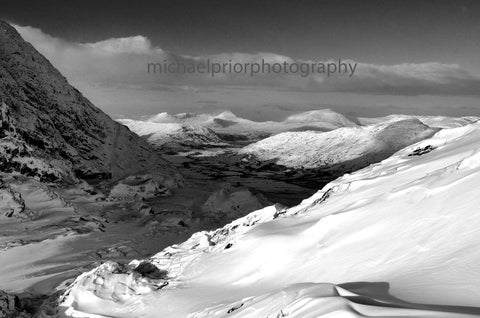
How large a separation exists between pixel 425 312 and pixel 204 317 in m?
14.5

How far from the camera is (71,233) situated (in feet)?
411

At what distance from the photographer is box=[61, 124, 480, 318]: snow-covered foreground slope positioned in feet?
49.4

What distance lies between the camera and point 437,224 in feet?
67.3

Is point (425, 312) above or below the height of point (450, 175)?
below

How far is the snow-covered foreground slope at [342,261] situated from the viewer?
593 inches

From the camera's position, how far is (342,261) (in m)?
23.3

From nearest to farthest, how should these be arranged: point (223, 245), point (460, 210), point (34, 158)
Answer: point (460, 210)
point (223, 245)
point (34, 158)

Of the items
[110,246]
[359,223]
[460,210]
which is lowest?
[110,246]

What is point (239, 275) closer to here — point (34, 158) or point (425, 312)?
point (425, 312)

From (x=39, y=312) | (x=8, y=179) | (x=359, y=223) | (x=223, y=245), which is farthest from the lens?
(x=8, y=179)

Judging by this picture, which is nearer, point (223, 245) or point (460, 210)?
point (460, 210)

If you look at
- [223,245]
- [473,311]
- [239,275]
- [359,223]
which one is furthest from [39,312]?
[473,311]

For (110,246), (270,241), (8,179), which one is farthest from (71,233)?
(270,241)

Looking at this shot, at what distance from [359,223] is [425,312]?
15.0 metres
